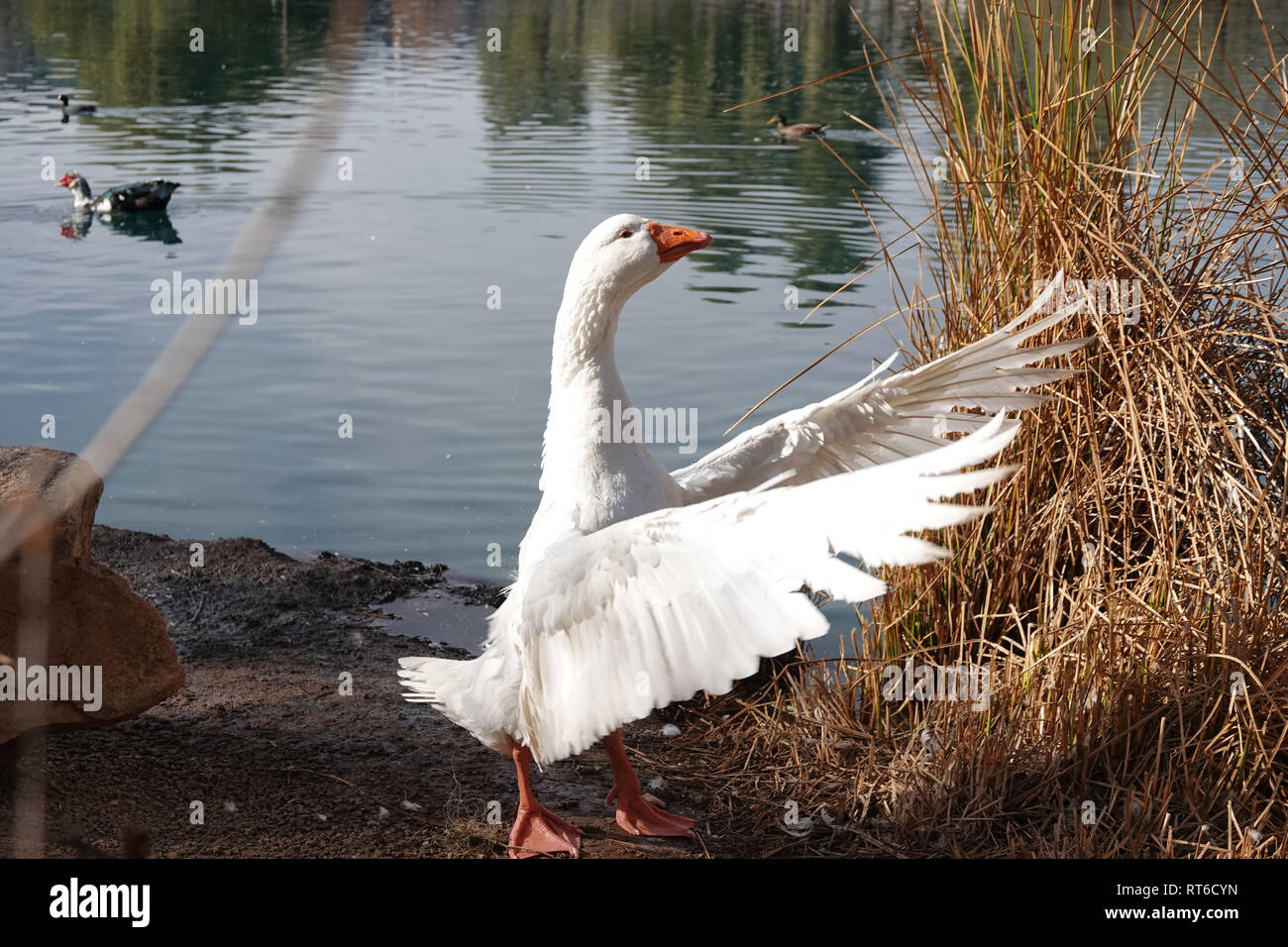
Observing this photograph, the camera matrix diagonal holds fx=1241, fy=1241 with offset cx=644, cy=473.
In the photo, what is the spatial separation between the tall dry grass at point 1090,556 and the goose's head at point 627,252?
3.53ft

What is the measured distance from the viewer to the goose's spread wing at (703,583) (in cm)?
256

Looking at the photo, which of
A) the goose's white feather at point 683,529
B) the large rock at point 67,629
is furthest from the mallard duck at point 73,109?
the goose's white feather at point 683,529

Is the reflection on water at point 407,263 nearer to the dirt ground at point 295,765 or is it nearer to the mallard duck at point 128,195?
the mallard duck at point 128,195

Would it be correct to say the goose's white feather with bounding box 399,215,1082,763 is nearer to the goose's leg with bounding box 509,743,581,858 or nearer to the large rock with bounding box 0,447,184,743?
the goose's leg with bounding box 509,743,581,858

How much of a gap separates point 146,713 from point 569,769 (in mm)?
1679

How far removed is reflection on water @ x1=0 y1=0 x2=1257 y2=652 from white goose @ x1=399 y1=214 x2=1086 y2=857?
142cm

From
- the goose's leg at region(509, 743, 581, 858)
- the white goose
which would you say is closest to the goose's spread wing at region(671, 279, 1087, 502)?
the white goose

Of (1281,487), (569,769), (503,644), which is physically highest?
(1281,487)

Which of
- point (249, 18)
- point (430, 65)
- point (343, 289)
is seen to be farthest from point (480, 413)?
point (249, 18)

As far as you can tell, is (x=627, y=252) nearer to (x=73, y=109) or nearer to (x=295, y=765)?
(x=295, y=765)

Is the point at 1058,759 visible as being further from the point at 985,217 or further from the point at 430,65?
the point at 430,65

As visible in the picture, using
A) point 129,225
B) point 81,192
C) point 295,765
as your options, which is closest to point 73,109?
point 81,192

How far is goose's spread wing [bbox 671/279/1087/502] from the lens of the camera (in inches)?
144

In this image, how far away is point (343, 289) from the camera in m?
12.3
